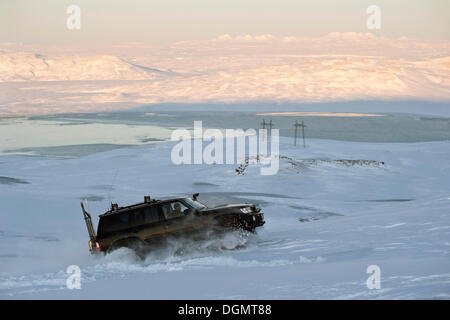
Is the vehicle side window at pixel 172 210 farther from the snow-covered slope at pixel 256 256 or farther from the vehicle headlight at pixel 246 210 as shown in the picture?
the vehicle headlight at pixel 246 210

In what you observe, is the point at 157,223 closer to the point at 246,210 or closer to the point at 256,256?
the point at 246,210

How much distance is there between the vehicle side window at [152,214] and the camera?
14398 mm

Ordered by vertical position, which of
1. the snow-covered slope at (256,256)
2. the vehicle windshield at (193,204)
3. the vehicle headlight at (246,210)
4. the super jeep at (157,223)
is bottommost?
the snow-covered slope at (256,256)

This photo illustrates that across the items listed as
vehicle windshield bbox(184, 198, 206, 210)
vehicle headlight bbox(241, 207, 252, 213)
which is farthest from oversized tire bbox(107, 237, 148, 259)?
vehicle headlight bbox(241, 207, 252, 213)

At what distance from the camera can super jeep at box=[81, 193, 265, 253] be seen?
560 inches

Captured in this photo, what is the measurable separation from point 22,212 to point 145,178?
83.5 ft

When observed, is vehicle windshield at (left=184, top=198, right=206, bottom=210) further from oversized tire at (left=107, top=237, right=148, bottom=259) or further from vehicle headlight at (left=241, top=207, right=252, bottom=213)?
oversized tire at (left=107, top=237, right=148, bottom=259)

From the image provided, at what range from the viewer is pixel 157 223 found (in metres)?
14.4

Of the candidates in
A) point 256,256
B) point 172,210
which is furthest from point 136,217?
point 256,256

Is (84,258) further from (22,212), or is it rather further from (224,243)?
(22,212)

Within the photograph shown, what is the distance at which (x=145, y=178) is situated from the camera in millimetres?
53812

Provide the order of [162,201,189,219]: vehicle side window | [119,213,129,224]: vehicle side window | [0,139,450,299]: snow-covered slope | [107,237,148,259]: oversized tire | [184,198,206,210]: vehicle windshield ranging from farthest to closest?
[184,198,206,210]: vehicle windshield < [162,201,189,219]: vehicle side window < [119,213,129,224]: vehicle side window < [107,237,148,259]: oversized tire < [0,139,450,299]: snow-covered slope

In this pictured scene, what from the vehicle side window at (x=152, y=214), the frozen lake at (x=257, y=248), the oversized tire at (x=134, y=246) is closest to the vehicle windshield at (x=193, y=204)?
the vehicle side window at (x=152, y=214)
